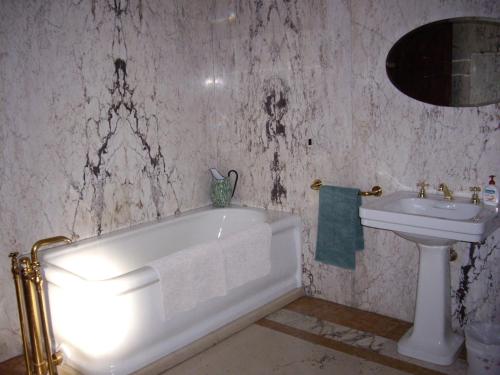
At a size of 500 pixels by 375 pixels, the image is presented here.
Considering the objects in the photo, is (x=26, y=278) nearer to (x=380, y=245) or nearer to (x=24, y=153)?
(x=24, y=153)

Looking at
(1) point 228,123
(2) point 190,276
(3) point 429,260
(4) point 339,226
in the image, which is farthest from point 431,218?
(1) point 228,123

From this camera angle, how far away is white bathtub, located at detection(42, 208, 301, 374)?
2180 millimetres

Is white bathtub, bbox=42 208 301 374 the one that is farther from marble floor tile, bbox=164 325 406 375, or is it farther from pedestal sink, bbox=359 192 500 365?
pedestal sink, bbox=359 192 500 365

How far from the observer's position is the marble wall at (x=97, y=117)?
2514mm

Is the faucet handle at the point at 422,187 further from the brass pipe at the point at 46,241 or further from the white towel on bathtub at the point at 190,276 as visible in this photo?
the brass pipe at the point at 46,241

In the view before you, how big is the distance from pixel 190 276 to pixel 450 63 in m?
1.81

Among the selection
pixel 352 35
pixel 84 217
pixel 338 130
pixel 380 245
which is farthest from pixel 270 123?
pixel 84 217

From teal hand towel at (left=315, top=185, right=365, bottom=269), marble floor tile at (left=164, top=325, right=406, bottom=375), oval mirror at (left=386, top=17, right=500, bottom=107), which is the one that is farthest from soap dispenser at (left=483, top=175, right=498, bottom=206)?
marble floor tile at (left=164, top=325, right=406, bottom=375)

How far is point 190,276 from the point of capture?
7.86ft

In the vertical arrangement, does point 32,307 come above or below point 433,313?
above

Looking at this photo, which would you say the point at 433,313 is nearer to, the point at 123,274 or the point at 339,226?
the point at 339,226

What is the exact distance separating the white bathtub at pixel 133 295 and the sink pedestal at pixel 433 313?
0.95 meters

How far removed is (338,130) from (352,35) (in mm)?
590

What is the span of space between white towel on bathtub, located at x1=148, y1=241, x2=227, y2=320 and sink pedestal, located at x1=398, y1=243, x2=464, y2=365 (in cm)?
108
